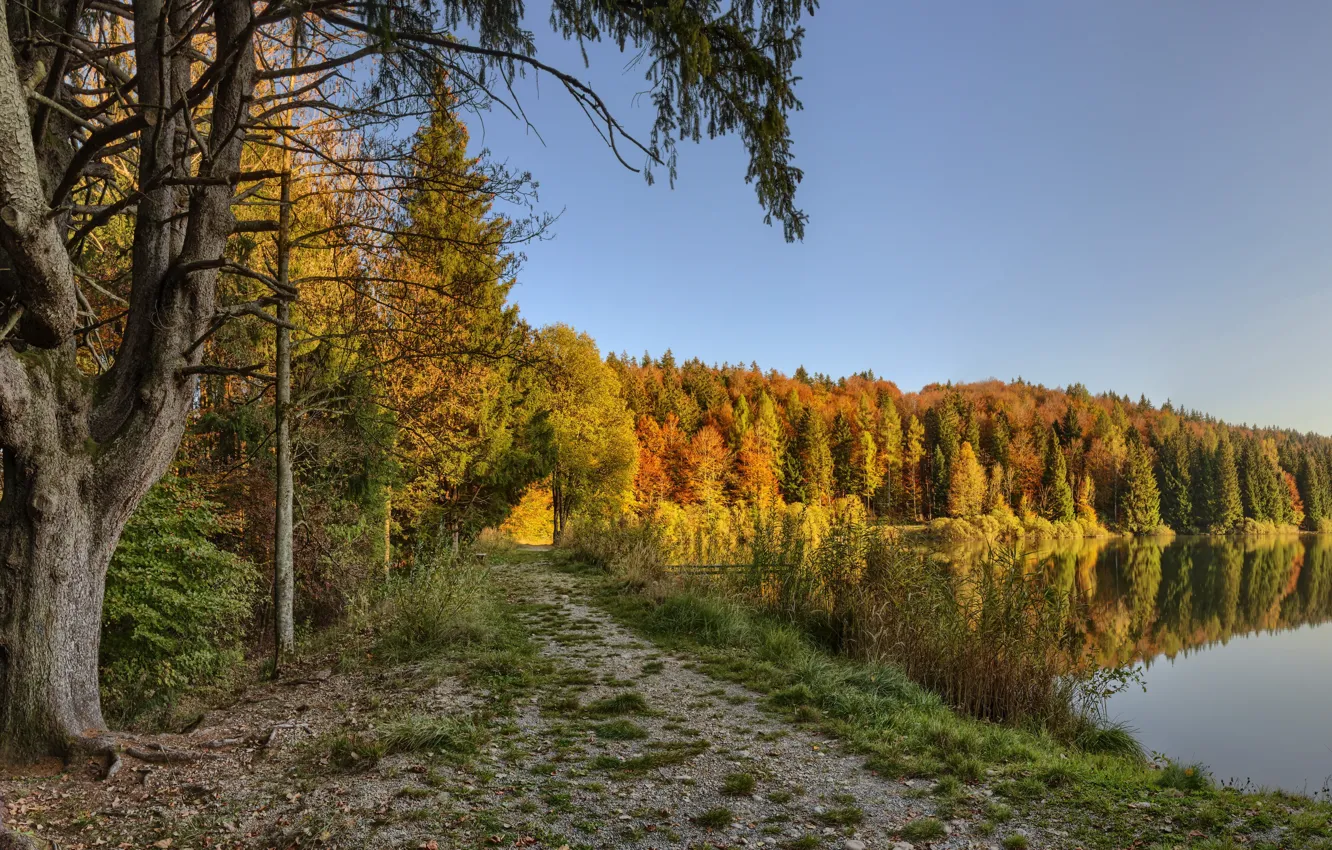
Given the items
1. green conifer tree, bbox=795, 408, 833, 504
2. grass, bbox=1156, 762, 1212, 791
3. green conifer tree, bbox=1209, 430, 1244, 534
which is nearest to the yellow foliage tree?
green conifer tree, bbox=795, 408, 833, 504

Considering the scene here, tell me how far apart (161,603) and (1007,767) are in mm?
6801

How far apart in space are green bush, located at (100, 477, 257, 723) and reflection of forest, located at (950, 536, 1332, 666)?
26.1 ft

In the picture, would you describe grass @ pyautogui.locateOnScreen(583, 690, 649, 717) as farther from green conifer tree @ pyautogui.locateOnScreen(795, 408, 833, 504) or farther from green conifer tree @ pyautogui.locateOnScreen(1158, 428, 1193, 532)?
green conifer tree @ pyautogui.locateOnScreen(1158, 428, 1193, 532)

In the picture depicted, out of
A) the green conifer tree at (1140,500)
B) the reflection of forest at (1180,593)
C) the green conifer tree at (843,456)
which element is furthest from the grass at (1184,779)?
the green conifer tree at (1140,500)

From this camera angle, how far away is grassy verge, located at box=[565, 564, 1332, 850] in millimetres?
3319

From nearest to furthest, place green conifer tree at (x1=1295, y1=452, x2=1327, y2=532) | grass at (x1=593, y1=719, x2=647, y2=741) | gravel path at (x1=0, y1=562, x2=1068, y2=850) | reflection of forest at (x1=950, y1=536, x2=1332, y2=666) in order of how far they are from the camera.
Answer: gravel path at (x1=0, y1=562, x2=1068, y2=850) < grass at (x1=593, y1=719, x2=647, y2=741) < reflection of forest at (x1=950, y1=536, x2=1332, y2=666) < green conifer tree at (x1=1295, y1=452, x2=1327, y2=532)

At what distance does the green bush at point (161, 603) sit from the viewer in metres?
5.89

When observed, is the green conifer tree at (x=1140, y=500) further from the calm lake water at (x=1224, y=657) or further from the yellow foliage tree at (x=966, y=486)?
the calm lake water at (x=1224, y=657)

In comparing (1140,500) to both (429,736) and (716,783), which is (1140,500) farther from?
(429,736)

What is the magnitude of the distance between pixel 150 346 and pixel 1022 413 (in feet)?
225

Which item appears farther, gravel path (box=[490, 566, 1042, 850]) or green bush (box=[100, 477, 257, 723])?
green bush (box=[100, 477, 257, 723])

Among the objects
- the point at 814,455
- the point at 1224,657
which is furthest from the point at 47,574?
the point at 814,455

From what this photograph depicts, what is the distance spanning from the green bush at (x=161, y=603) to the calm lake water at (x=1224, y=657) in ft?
28.3

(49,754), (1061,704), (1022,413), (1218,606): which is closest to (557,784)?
(49,754)
